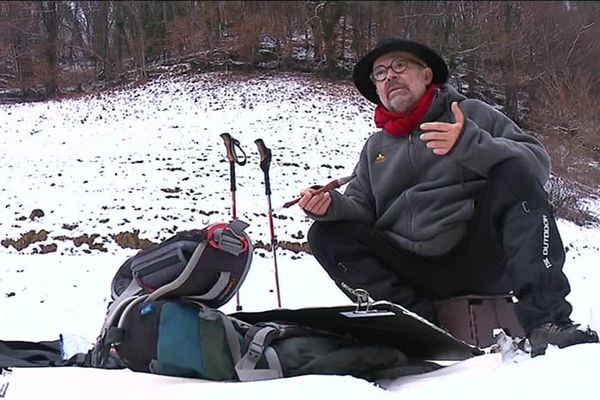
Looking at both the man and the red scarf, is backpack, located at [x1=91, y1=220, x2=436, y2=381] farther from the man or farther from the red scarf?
the red scarf

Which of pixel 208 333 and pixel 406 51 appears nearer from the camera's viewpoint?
pixel 208 333

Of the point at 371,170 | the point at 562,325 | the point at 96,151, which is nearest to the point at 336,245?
the point at 371,170

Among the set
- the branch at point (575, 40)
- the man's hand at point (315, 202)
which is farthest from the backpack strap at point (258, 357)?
the branch at point (575, 40)

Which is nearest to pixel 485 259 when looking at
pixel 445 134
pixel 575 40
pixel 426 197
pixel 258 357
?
pixel 426 197

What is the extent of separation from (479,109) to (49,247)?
3950mm

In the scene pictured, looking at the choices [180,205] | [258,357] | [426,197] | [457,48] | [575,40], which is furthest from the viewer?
[180,205]

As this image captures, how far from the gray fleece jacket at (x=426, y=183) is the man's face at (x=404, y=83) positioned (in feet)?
0.17

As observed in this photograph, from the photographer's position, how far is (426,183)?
1722 mm

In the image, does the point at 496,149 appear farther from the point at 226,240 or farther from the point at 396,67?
the point at 226,240

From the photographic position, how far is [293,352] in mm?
1273

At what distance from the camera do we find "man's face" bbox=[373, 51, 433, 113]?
175cm

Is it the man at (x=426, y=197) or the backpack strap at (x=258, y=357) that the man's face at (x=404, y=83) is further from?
the backpack strap at (x=258, y=357)

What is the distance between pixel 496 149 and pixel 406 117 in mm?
374

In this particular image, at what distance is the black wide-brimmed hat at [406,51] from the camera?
176 centimetres
